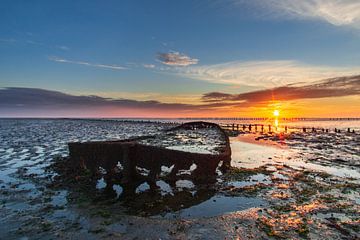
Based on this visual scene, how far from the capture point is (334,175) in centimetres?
1680

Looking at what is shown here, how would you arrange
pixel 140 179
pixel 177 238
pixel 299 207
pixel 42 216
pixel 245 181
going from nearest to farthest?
pixel 177 238, pixel 42 216, pixel 299 207, pixel 140 179, pixel 245 181

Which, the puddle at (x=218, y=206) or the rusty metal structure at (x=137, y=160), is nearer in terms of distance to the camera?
the puddle at (x=218, y=206)

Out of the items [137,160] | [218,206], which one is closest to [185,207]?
[218,206]

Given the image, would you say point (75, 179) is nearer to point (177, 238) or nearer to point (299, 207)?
point (177, 238)

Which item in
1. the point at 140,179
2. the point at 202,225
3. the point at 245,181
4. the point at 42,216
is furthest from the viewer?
the point at 245,181

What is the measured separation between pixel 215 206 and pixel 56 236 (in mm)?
5612

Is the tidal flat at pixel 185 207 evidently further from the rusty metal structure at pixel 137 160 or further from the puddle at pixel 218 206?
the rusty metal structure at pixel 137 160

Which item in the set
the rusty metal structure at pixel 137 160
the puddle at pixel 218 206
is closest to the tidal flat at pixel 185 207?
the puddle at pixel 218 206

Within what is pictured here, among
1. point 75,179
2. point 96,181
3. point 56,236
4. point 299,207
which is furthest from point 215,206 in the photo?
point 75,179

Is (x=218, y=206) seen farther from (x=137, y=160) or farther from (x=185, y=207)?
(x=137, y=160)

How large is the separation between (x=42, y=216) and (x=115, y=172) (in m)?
4.93

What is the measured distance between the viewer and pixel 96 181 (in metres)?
14.6

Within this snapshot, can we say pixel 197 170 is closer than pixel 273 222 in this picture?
No

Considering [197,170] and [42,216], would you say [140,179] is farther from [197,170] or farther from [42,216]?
[42,216]
